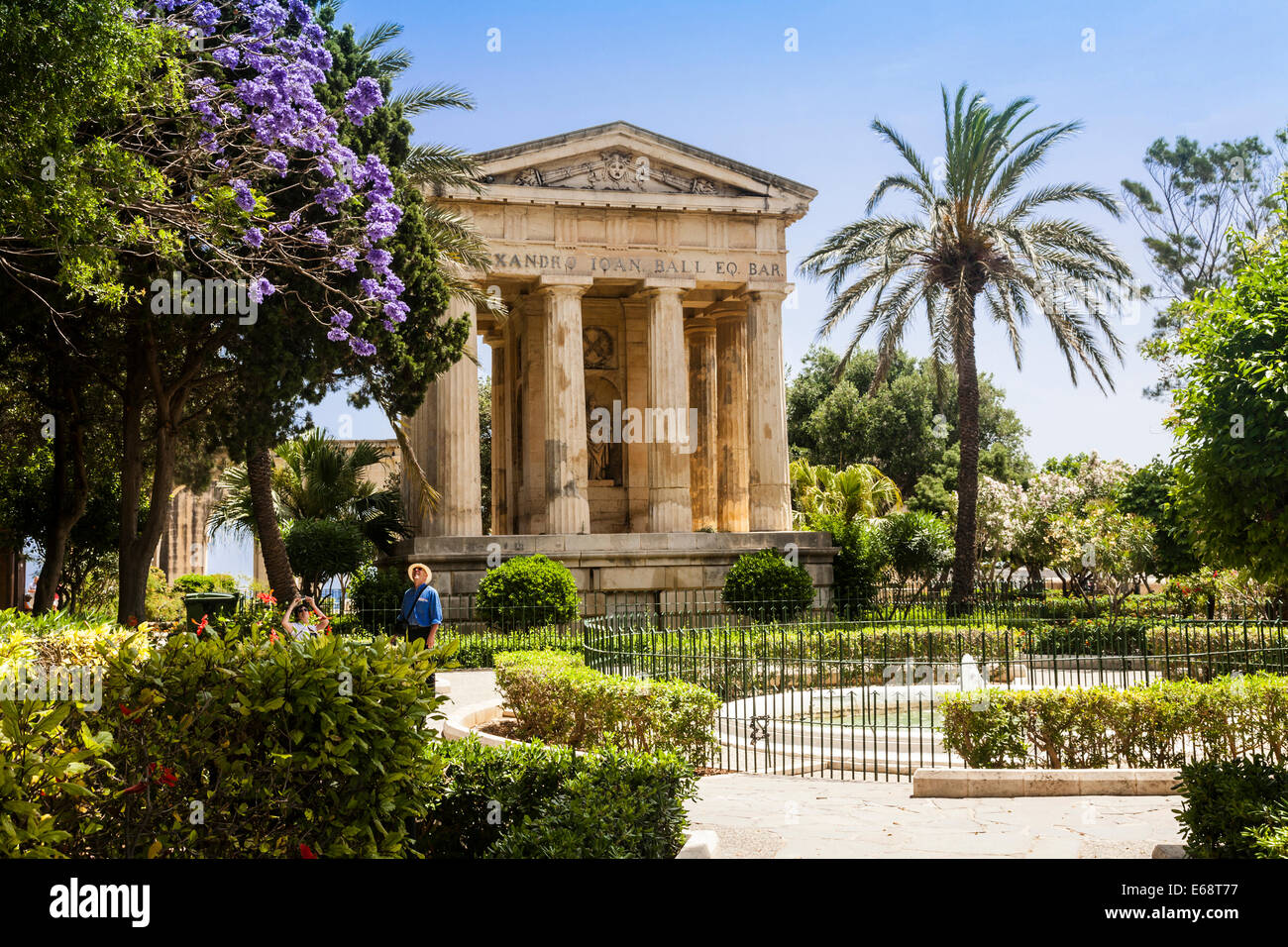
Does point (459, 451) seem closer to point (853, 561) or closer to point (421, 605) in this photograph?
point (853, 561)

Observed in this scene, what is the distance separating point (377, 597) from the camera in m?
22.9

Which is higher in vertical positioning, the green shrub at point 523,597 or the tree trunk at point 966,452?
the tree trunk at point 966,452

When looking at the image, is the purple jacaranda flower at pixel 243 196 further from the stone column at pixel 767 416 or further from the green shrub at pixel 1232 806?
the stone column at pixel 767 416

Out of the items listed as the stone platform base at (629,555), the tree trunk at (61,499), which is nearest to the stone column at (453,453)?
the stone platform base at (629,555)

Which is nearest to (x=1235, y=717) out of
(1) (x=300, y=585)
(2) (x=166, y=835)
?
(2) (x=166, y=835)

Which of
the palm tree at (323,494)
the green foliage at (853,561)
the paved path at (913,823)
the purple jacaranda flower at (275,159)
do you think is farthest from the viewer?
the palm tree at (323,494)

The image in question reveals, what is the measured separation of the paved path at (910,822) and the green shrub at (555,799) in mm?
736

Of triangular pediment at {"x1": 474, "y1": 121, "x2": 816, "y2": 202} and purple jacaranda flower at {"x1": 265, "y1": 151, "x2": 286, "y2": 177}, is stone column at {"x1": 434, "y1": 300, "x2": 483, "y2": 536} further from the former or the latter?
purple jacaranda flower at {"x1": 265, "y1": 151, "x2": 286, "y2": 177}

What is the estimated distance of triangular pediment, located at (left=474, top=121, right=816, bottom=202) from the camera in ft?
89.6

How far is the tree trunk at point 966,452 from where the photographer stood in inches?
998

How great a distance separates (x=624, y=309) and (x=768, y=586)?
35.5 ft

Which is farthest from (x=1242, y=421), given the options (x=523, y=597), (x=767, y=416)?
(x=767, y=416)

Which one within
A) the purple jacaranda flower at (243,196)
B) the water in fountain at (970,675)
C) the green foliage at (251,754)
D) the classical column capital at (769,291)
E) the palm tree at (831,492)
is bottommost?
the water in fountain at (970,675)

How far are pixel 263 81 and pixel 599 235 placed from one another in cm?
1897
